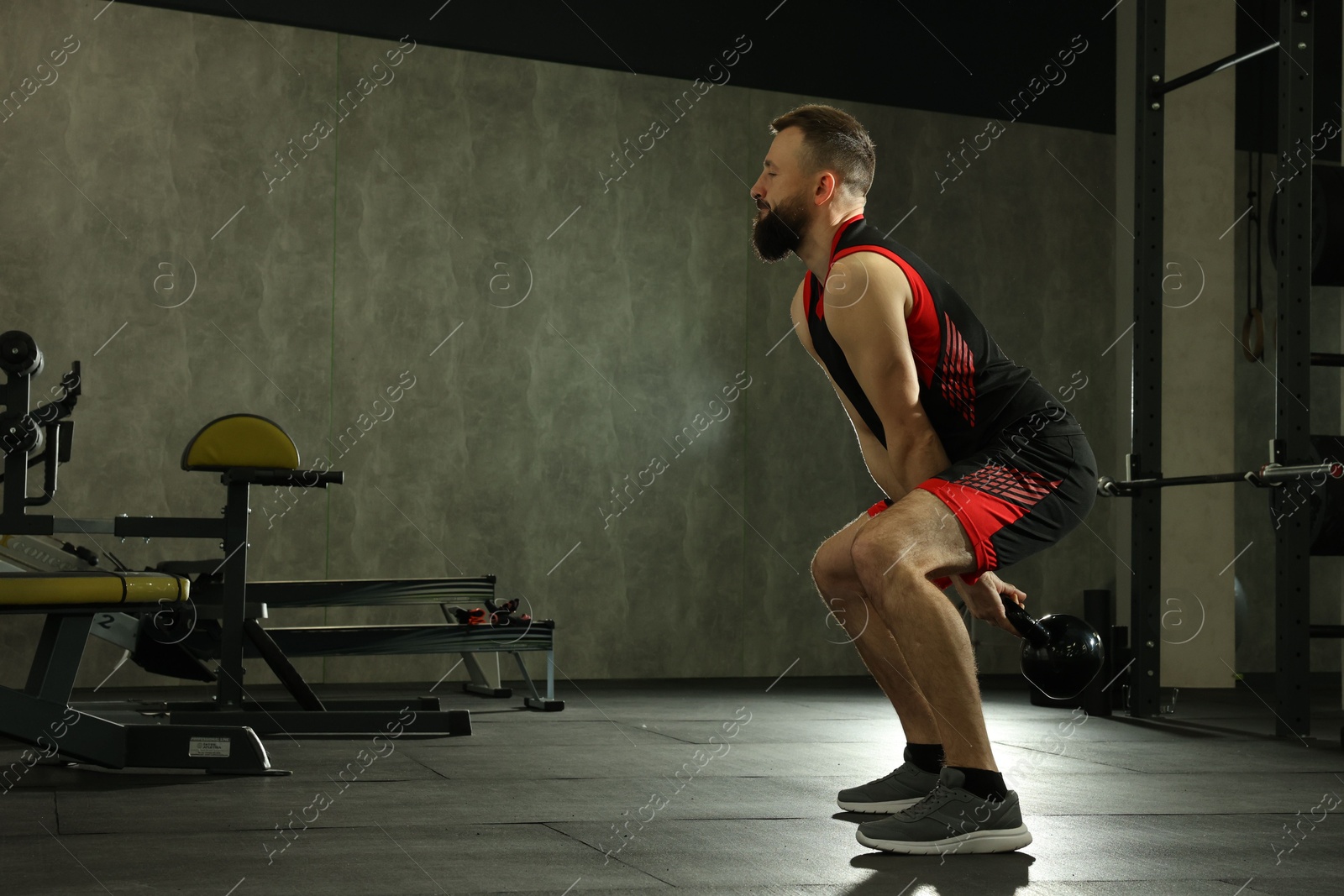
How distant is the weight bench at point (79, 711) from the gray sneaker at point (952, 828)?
1567mm

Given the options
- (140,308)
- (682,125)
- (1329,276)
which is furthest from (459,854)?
(682,125)

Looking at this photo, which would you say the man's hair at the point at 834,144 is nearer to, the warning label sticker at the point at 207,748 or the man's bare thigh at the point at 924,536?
the man's bare thigh at the point at 924,536

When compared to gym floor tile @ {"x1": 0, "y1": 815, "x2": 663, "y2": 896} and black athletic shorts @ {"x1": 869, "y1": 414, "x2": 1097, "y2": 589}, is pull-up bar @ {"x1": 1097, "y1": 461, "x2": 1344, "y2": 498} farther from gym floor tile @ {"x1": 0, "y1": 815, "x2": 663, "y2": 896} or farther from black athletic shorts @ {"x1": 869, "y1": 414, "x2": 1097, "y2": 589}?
gym floor tile @ {"x1": 0, "y1": 815, "x2": 663, "y2": 896}

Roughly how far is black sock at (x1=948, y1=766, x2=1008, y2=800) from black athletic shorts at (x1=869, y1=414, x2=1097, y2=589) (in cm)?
35

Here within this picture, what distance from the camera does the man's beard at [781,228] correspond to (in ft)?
8.36

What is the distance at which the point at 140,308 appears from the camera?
6016mm

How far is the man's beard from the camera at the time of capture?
100 inches

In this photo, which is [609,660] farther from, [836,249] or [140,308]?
[836,249]

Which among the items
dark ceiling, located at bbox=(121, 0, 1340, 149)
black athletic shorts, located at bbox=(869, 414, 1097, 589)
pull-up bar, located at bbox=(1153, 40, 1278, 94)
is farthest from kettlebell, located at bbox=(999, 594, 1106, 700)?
dark ceiling, located at bbox=(121, 0, 1340, 149)

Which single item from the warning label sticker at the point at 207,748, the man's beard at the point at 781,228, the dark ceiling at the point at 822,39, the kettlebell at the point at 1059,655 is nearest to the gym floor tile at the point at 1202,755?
the kettlebell at the point at 1059,655

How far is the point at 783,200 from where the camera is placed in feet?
8.38

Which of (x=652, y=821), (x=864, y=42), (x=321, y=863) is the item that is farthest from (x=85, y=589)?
(x=864, y=42)

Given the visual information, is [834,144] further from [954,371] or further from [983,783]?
[983,783]

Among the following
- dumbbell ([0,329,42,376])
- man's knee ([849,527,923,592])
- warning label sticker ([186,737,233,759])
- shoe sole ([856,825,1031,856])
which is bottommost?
shoe sole ([856,825,1031,856])
